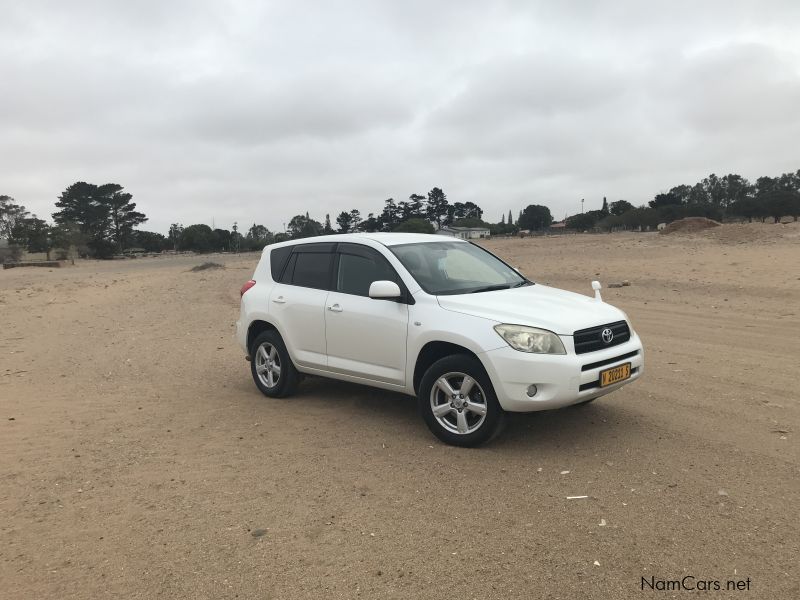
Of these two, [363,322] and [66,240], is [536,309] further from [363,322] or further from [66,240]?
[66,240]

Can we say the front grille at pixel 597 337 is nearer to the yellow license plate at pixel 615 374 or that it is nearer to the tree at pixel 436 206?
the yellow license plate at pixel 615 374

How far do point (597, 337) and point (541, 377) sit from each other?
0.65 metres

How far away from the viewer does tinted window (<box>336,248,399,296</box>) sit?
5703 millimetres

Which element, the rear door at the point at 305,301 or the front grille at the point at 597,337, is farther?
the rear door at the point at 305,301

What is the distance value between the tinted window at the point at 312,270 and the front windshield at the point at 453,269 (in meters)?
0.80

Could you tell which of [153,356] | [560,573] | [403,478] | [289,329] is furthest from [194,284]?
[560,573]

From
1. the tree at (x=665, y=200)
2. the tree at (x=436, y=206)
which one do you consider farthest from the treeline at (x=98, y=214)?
the tree at (x=665, y=200)

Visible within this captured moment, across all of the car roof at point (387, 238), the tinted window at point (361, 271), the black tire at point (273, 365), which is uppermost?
the car roof at point (387, 238)

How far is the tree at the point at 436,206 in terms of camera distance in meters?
120

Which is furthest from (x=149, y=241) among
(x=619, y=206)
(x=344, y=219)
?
(x=619, y=206)

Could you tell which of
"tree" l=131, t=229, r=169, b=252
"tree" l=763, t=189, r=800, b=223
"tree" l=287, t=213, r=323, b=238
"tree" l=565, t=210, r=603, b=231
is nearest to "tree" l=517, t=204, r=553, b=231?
"tree" l=565, t=210, r=603, b=231

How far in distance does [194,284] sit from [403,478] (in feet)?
66.7

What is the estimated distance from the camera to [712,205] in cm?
6856

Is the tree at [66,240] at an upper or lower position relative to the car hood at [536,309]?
upper
